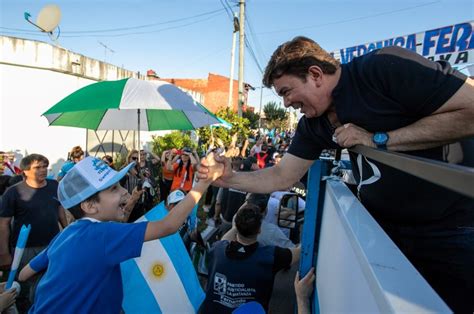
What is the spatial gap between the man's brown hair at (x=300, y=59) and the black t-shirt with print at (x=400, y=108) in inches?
4.1

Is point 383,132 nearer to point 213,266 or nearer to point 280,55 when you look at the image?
point 280,55

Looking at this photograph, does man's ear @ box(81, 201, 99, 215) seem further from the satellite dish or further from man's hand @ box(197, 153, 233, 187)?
the satellite dish

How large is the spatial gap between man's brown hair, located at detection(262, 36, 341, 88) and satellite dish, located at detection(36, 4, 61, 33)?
11.0 metres

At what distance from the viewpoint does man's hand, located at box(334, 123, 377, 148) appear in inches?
50.5

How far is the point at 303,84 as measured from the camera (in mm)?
1544

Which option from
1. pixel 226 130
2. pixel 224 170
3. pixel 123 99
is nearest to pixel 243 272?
pixel 224 170

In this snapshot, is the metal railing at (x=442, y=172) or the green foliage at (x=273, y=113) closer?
the metal railing at (x=442, y=172)

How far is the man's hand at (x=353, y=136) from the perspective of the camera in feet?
4.21

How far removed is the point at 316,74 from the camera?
151cm

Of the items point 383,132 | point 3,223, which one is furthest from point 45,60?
point 383,132

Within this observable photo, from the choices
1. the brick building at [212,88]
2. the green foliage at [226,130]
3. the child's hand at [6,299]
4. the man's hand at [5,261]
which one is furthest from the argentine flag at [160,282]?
the brick building at [212,88]

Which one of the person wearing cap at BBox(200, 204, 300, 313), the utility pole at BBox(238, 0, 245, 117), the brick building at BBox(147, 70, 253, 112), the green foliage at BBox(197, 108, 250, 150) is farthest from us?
the brick building at BBox(147, 70, 253, 112)

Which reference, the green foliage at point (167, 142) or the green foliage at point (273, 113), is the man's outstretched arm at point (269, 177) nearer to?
the green foliage at point (167, 142)

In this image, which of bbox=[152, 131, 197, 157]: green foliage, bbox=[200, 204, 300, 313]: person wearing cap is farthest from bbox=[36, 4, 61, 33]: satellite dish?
bbox=[200, 204, 300, 313]: person wearing cap
